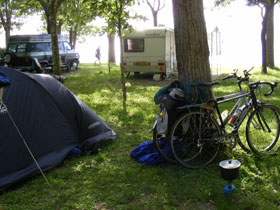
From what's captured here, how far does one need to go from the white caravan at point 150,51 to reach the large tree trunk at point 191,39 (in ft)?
30.3

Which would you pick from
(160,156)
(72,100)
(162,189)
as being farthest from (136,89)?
(162,189)

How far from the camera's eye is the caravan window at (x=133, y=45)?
1427 centimetres

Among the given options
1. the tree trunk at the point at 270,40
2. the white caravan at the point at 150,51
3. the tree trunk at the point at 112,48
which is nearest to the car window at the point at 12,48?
the white caravan at the point at 150,51

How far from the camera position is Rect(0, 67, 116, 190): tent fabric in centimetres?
409

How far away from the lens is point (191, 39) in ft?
14.6

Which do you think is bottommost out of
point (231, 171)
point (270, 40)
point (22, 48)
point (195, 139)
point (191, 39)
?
point (231, 171)

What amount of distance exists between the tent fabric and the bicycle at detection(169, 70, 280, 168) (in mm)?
1603

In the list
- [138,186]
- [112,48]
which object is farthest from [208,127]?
[112,48]

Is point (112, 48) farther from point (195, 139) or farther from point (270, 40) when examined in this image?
point (195, 139)

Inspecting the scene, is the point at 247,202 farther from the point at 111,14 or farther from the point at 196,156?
the point at 111,14

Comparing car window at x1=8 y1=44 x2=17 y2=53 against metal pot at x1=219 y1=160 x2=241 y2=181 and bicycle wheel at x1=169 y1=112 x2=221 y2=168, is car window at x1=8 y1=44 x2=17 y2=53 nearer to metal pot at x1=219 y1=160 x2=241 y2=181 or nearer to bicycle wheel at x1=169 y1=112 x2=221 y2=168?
bicycle wheel at x1=169 y1=112 x2=221 y2=168

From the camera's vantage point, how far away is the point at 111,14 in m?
8.99

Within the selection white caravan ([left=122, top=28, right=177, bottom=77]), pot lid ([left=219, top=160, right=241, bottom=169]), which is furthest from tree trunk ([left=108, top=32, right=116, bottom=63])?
pot lid ([left=219, top=160, right=241, bottom=169])

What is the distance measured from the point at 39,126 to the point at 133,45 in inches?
410
